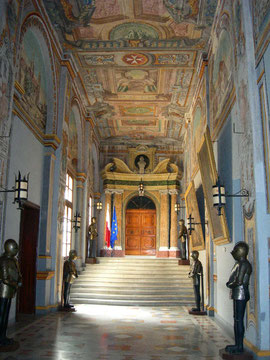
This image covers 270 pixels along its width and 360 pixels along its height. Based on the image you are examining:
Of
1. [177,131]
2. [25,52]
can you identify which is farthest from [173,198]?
[25,52]

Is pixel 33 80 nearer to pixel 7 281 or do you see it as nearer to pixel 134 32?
pixel 134 32

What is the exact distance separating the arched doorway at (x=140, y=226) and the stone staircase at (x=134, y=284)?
12.0ft

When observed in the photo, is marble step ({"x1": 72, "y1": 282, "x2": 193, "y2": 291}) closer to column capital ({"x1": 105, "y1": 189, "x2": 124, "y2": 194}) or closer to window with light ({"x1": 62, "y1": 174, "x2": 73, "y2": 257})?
window with light ({"x1": 62, "y1": 174, "x2": 73, "y2": 257})

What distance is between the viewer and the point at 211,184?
8.20 meters

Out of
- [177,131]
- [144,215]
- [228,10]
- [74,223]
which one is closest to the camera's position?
[228,10]

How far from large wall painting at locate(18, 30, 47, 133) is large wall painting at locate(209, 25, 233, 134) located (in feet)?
13.8

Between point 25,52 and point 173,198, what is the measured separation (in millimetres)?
11166

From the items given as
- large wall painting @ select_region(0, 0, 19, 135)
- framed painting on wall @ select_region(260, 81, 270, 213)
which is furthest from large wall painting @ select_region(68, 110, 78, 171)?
framed painting on wall @ select_region(260, 81, 270, 213)

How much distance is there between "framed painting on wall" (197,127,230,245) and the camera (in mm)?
7293

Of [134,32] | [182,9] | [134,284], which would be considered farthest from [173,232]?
[182,9]

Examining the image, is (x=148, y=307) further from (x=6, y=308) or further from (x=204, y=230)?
(x=6, y=308)

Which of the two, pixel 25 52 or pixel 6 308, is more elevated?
pixel 25 52

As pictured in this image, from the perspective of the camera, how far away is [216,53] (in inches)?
354

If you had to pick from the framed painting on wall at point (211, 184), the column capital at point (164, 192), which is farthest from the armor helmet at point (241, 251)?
the column capital at point (164, 192)
